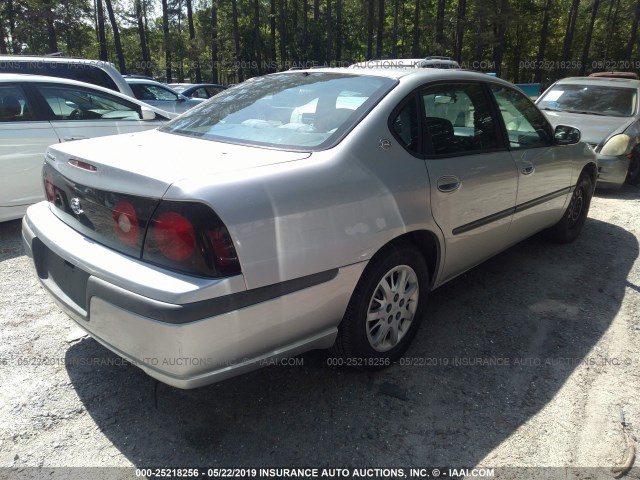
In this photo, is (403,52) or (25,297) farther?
(403,52)

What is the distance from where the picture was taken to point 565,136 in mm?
4117

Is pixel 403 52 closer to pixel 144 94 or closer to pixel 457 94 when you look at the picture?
pixel 144 94

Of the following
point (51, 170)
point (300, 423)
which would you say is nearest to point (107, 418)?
point (300, 423)

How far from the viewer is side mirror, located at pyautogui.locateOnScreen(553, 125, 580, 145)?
159 inches

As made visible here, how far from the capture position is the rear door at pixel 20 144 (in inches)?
180

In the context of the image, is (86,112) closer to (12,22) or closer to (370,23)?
(12,22)

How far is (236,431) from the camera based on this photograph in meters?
Result: 2.27

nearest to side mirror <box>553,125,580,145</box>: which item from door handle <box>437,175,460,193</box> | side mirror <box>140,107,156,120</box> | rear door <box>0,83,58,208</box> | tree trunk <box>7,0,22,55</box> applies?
door handle <box>437,175,460,193</box>

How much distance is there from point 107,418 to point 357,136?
1879mm

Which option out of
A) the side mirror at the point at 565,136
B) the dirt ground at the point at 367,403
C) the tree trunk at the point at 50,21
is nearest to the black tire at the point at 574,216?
the side mirror at the point at 565,136

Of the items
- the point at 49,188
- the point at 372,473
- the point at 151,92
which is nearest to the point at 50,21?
the point at 151,92

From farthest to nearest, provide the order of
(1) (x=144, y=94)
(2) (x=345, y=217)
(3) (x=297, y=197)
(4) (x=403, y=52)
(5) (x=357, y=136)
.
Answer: (4) (x=403, y=52)
(1) (x=144, y=94)
(5) (x=357, y=136)
(2) (x=345, y=217)
(3) (x=297, y=197)

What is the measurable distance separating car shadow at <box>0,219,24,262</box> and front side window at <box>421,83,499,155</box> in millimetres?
3840

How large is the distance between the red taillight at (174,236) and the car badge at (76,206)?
656 millimetres
